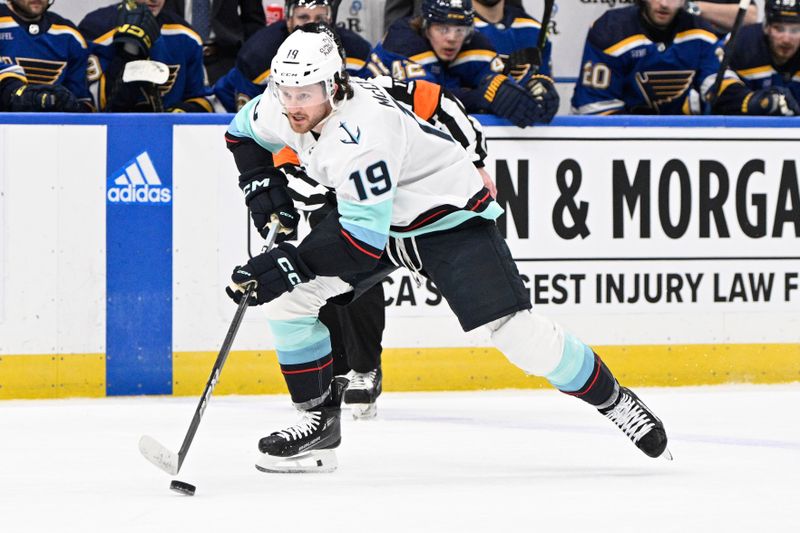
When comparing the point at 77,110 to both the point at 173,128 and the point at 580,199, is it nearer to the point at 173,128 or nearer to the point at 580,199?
the point at 173,128

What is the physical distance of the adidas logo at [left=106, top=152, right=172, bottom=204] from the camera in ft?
15.5

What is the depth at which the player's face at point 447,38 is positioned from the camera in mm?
5117

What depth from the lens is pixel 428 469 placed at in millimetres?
3398

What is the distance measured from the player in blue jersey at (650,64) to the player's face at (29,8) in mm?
2115

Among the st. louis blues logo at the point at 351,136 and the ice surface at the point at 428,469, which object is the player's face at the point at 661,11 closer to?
the ice surface at the point at 428,469

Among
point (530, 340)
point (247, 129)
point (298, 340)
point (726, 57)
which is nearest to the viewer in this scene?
point (530, 340)

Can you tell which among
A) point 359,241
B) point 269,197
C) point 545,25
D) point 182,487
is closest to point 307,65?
point 359,241

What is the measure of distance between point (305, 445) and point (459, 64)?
2.25 meters

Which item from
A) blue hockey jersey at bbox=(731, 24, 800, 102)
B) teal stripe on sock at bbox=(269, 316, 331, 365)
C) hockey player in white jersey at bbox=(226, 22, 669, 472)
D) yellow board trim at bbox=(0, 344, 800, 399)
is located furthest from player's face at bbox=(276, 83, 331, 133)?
blue hockey jersey at bbox=(731, 24, 800, 102)

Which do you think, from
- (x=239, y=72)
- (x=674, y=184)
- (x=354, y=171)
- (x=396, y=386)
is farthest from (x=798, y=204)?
(x=354, y=171)

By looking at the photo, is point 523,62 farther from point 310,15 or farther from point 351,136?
point 351,136

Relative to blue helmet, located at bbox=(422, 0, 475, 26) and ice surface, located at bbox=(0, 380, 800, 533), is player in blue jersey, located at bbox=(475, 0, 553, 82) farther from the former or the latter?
ice surface, located at bbox=(0, 380, 800, 533)

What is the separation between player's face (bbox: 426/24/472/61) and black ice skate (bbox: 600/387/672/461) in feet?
6.95

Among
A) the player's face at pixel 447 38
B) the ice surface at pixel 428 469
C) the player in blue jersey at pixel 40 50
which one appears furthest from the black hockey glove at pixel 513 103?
the player in blue jersey at pixel 40 50
